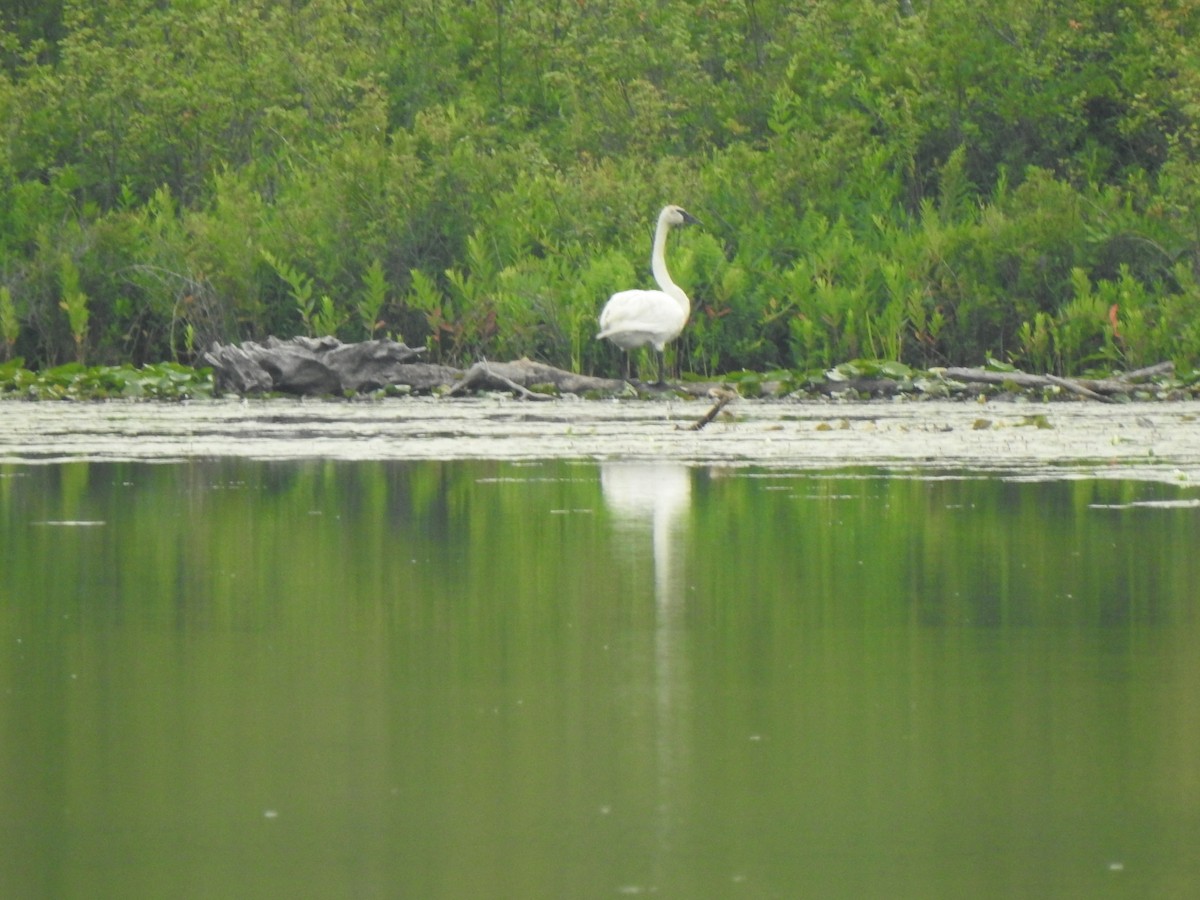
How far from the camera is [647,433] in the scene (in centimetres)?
1806

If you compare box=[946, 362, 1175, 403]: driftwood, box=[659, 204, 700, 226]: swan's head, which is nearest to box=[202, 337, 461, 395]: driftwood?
box=[659, 204, 700, 226]: swan's head

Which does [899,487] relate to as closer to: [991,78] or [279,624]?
[279,624]

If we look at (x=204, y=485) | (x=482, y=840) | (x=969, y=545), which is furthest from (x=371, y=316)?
(x=482, y=840)

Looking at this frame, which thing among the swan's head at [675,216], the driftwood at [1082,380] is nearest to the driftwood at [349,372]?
the swan's head at [675,216]

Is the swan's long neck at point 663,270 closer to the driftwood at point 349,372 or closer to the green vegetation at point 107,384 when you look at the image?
the driftwood at point 349,372

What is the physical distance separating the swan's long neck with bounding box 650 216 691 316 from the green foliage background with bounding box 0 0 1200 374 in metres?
0.52

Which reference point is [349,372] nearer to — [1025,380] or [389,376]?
[389,376]

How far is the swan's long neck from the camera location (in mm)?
25489

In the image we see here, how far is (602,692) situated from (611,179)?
24.8 meters

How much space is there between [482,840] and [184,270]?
Answer: 2538 cm

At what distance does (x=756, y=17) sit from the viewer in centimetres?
3581

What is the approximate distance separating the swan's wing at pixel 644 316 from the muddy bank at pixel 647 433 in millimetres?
976

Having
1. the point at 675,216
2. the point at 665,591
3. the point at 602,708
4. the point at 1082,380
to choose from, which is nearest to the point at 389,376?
the point at 675,216

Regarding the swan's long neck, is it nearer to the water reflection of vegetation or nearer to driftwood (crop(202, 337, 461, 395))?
driftwood (crop(202, 337, 461, 395))
